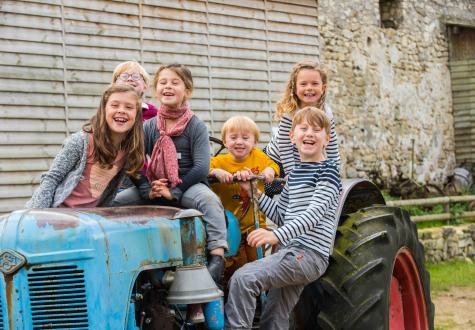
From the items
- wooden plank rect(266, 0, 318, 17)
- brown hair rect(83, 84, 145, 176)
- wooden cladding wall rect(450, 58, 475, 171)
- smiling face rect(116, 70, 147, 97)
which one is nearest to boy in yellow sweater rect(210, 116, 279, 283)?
brown hair rect(83, 84, 145, 176)

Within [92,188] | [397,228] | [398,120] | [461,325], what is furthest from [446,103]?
[92,188]

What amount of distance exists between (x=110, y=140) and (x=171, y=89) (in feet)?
1.94

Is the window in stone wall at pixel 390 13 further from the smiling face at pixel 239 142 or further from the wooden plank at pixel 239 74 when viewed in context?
the smiling face at pixel 239 142

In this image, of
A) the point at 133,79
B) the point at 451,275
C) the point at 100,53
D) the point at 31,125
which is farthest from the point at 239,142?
the point at 451,275

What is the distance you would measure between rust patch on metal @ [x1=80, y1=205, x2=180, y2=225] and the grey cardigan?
0.86ft

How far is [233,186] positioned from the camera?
462 cm

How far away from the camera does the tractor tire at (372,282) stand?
4.29 metres

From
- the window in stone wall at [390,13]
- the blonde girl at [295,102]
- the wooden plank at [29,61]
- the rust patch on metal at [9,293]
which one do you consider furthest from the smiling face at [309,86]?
the window in stone wall at [390,13]

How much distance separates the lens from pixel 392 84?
622 inches

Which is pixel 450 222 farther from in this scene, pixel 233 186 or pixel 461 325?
pixel 233 186

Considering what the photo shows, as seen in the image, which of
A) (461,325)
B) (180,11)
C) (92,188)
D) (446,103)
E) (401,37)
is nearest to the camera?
(92,188)

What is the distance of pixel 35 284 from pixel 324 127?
1.62 m

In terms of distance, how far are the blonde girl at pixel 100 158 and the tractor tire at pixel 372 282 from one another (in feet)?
3.82

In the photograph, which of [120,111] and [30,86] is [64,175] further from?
[30,86]
